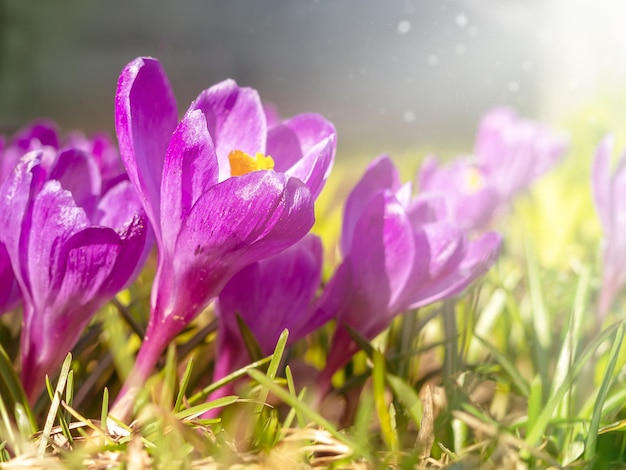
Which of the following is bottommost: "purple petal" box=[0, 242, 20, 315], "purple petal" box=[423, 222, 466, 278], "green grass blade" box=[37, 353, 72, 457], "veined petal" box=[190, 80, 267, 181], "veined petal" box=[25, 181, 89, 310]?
"green grass blade" box=[37, 353, 72, 457]

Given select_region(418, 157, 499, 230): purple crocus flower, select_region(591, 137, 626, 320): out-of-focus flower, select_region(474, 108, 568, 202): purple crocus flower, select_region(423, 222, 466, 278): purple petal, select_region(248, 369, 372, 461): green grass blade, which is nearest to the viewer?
select_region(248, 369, 372, 461): green grass blade

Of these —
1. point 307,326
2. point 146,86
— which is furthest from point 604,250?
point 146,86

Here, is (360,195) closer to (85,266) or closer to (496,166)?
(85,266)

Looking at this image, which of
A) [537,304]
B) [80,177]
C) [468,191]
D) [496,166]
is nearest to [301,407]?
[80,177]

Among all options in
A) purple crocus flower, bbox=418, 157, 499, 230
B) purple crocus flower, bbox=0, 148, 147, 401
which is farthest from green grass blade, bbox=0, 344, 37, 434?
purple crocus flower, bbox=418, 157, 499, 230

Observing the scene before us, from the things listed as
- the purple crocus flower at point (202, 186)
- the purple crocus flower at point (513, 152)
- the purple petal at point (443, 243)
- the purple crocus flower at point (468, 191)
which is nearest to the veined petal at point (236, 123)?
the purple crocus flower at point (202, 186)

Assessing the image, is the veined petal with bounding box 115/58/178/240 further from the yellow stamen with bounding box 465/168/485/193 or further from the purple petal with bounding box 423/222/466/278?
the yellow stamen with bounding box 465/168/485/193

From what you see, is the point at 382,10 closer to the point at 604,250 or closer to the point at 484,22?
the point at 484,22
